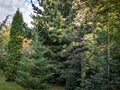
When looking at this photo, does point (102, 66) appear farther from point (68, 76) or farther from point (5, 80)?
point (5, 80)

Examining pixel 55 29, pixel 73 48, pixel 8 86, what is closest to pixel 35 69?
pixel 8 86

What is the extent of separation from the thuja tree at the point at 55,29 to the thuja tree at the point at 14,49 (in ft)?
6.54

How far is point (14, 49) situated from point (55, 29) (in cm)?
397

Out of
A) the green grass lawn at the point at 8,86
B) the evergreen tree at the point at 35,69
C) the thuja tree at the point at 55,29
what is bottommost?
the green grass lawn at the point at 8,86

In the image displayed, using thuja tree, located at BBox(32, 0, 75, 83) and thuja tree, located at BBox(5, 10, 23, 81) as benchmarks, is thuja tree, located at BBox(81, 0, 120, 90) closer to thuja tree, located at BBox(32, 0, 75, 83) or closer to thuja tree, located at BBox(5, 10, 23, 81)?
thuja tree, located at BBox(32, 0, 75, 83)

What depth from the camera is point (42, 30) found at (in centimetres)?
2538

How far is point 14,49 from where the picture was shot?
23438 mm

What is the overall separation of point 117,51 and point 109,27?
16.5 feet

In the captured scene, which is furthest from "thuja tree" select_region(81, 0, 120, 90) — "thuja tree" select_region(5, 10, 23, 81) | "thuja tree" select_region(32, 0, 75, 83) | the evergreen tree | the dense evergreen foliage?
"thuja tree" select_region(5, 10, 23, 81)

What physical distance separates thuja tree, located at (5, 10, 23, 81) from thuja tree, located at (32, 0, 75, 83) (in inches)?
78.4

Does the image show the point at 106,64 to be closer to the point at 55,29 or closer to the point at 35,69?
the point at 35,69

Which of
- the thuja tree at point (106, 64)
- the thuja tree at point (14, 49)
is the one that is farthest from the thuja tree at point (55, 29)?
the thuja tree at point (106, 64)

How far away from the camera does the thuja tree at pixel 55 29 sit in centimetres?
2405

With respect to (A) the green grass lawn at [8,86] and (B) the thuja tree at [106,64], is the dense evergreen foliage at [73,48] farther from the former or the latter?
(A) the green grass lawn at [8,86]
